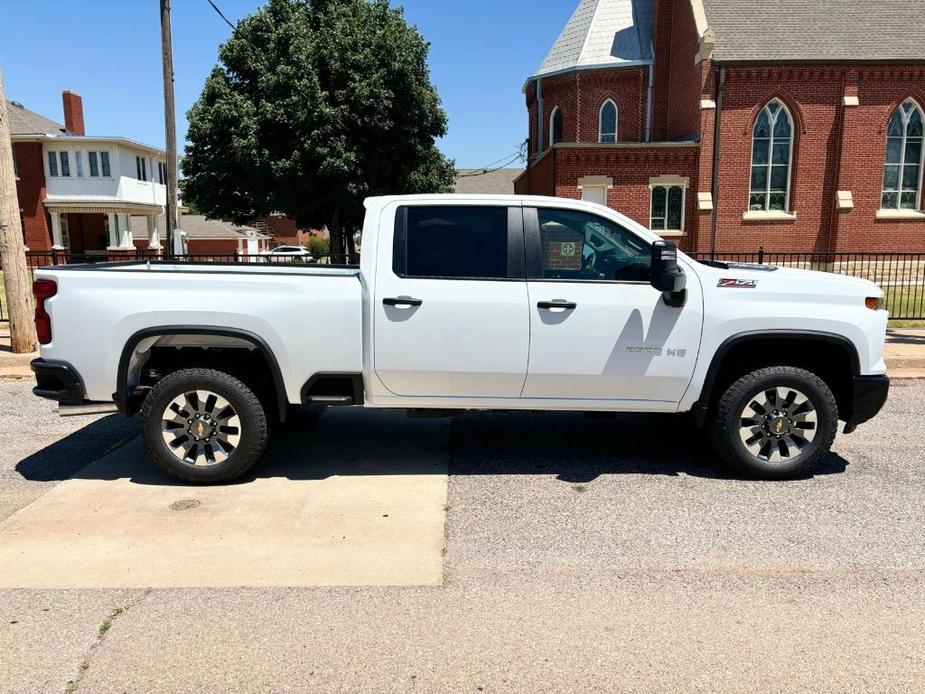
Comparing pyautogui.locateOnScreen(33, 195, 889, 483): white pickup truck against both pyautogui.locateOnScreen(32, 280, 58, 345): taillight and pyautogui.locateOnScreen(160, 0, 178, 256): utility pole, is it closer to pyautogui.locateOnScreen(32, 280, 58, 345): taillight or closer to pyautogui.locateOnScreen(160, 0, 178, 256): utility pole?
pyautogui.locateOnScreen(32, 280, 58, 345): taillight

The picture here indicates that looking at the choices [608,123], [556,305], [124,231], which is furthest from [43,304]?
[124,231]

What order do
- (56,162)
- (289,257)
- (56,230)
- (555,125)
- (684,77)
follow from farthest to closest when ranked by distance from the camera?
(56,230)
(56,162)
(555,125)
(684,77)
(289,257)

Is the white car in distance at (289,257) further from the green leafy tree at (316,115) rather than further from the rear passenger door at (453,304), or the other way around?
the rear passenger door at (453,304)

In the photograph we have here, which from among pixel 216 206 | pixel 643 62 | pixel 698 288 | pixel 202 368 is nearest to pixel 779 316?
pixel 698 288

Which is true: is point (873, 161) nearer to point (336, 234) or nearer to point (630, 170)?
point (630, 170)

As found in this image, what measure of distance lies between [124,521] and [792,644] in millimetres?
3888

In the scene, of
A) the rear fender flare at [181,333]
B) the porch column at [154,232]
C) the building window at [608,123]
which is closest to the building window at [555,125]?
the building window at [608,123]

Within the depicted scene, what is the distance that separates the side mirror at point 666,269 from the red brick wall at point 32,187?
43.0m

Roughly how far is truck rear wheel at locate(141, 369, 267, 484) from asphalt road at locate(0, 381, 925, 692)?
1.02 metres

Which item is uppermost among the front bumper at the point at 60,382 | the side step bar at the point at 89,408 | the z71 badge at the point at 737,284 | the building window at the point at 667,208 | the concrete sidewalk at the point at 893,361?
the building window at the point at 667,208

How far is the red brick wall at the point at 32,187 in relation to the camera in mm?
38812

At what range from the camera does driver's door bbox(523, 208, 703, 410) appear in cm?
479

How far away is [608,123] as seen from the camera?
31.2m

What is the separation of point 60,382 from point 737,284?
4792mm
